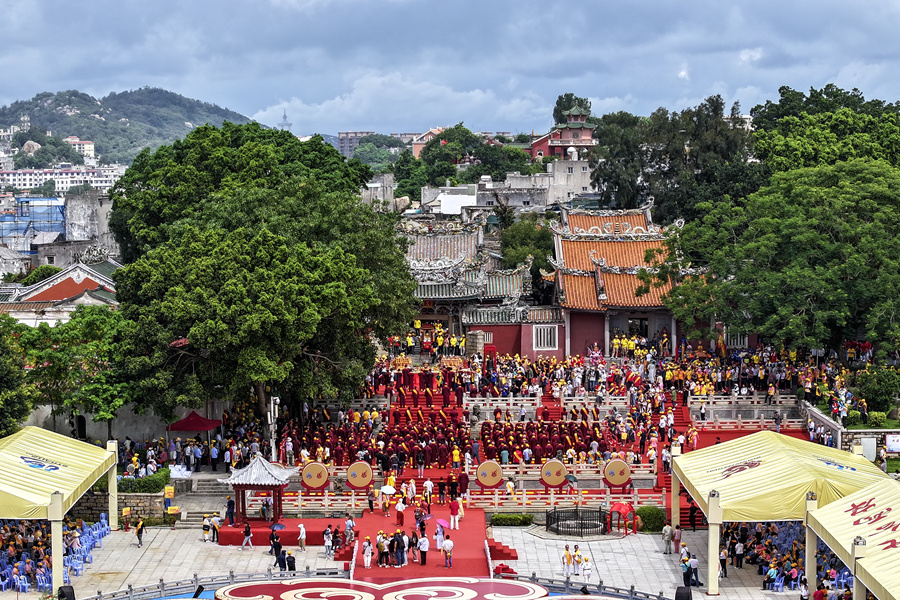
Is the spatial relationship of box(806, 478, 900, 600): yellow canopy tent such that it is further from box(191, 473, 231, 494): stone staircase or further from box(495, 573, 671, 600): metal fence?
box(191, 473, 231, 494): stone staircase

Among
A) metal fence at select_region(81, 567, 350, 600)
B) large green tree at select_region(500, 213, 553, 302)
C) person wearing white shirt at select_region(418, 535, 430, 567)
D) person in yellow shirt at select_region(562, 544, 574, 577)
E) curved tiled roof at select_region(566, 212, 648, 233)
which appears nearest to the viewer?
metal fence at select_region(81, 567, 350, 600)

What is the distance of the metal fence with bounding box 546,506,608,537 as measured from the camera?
36.4 meters

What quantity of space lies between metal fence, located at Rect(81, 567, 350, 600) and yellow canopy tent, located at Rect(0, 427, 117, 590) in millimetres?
2221

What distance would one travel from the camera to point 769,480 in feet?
104

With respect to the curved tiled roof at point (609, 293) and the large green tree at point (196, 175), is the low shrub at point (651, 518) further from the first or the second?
the large green tree at point (196, 175)

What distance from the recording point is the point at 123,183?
2419 inches

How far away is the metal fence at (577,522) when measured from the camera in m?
36.4

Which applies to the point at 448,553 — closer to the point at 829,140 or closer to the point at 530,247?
the point at 530,247

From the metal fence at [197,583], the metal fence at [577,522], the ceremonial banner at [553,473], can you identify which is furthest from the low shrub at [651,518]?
the metal fence at [197,583]

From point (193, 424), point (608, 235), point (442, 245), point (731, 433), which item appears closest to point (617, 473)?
point (731, 433)

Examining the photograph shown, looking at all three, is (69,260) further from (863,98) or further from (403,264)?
(863,98)

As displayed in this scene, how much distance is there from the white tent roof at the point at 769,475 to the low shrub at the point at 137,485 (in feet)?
51.6

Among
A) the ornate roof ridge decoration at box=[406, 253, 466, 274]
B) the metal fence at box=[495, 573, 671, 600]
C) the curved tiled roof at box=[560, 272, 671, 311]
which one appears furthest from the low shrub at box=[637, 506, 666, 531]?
the ornate roof ridge decoration at box=[406, 253, 466, 274]

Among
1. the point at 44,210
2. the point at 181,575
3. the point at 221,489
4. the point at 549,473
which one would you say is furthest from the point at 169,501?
the point at 44,210
